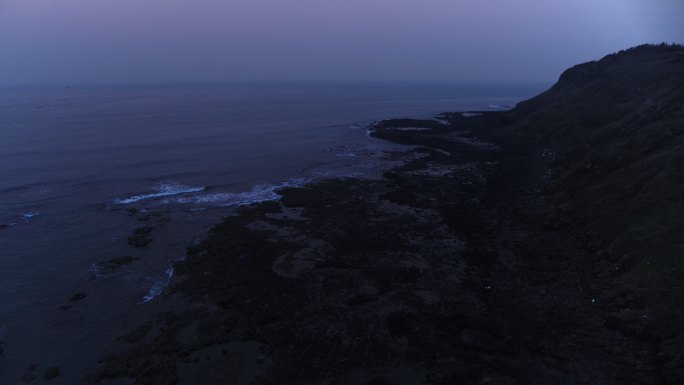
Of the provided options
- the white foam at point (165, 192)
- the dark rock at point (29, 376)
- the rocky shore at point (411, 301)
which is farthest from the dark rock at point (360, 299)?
the white foam at point (165, 192)

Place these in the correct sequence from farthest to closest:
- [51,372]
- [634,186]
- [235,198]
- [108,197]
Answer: [235,198] → [108,197] → [634,186] → [51,372]

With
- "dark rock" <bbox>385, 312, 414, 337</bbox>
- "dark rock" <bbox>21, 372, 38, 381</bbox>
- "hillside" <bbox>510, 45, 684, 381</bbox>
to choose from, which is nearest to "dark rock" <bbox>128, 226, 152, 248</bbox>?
"dark rock" <bbox>21, 372, 38, 381</bbox>

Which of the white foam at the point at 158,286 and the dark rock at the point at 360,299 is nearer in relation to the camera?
the dark rock at the point at 360,299

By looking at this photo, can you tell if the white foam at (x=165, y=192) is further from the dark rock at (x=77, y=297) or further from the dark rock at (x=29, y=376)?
the dark rock at (x=29, y=376)

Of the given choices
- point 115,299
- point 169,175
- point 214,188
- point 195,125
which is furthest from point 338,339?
point 195,125

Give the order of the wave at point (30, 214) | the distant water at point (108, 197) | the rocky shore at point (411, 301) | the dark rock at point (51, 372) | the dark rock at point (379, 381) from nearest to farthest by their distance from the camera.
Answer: the dark rock at point (379, 381) < the rocky shore at point (411, 301) < the dark rock at point (51, 372) < the distant water at point (108, 197) < the wave at point (30, 214)

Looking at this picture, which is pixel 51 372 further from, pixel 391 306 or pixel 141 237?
pixel 391 306

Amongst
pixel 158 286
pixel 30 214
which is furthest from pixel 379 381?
pixel 30 214
